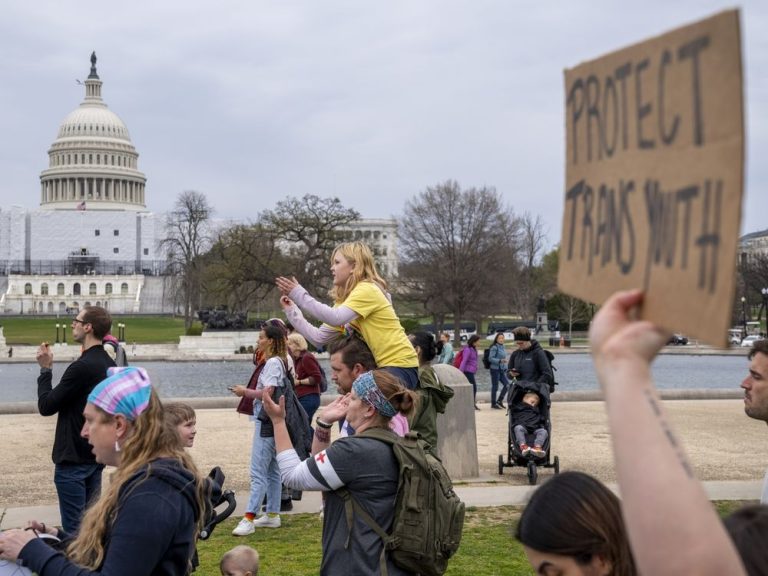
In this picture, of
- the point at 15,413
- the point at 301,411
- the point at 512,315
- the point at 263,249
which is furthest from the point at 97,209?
the point at 301,411

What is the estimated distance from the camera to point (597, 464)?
12.6 m

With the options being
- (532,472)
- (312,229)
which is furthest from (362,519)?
(312,229)

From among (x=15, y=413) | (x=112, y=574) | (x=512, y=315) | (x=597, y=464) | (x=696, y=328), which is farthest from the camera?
(x=512, y=315)

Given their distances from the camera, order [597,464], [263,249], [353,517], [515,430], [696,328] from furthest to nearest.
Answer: [263,249] < [597,464] < [515,430] < [353,517] < [696,328]

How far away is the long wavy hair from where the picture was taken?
10.8ft

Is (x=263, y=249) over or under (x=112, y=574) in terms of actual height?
over

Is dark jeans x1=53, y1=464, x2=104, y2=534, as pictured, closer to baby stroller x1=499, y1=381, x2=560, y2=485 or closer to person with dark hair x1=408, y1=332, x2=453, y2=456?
person with dark hair x1=408, y1=332, x2=453, y2=456

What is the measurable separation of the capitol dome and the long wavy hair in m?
142

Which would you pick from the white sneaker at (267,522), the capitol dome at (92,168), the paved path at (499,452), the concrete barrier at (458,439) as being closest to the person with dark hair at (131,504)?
the white sneaker at (267,522)

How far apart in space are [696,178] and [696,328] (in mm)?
210

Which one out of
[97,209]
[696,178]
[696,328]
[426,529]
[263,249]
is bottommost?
[426,529]

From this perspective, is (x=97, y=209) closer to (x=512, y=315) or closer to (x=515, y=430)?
(x=512, y=315)

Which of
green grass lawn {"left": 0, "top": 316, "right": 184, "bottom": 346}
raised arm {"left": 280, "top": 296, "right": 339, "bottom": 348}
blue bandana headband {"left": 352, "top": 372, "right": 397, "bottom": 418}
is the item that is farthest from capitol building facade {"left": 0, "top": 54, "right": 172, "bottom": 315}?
blue bandana headband {"left": 352, "top": 372, "right": 397, "bottom": 418}

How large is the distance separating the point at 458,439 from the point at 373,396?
23.4 feet
